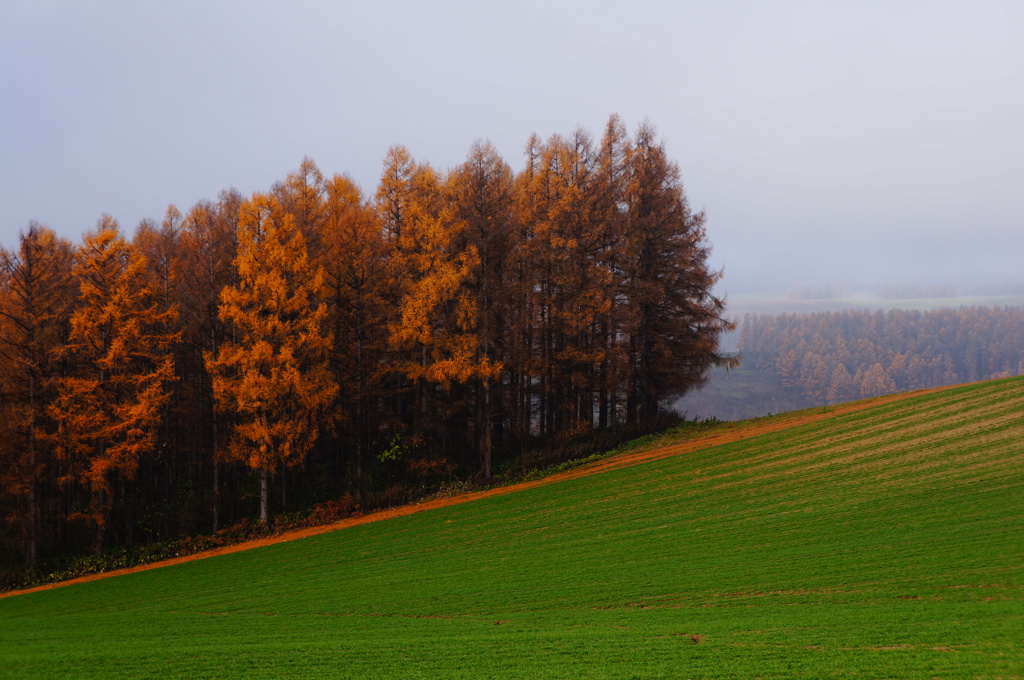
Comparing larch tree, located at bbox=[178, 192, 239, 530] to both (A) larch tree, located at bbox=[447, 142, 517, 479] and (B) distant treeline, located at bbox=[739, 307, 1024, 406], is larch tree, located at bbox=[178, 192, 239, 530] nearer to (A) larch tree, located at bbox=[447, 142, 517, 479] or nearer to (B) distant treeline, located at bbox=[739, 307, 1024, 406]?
(A) larch tree, located at bbox=[447, 142, 517, 479]

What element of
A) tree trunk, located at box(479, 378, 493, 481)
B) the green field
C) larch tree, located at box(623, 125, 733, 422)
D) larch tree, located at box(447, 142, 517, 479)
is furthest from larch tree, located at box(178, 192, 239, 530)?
larch tree, located at box(623, 125, 733, 422)

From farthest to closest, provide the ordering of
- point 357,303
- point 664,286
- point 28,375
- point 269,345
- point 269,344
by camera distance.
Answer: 1. point 664,286
2. point 357,303
3. point 28,375
4. point 269,344
5. point 269,345

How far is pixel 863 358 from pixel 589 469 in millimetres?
76944

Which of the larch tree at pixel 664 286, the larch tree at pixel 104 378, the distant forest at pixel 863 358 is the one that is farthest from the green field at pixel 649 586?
the distant forest at pixel 863 358

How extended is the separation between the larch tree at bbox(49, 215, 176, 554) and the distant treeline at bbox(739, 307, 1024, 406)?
75431 mm

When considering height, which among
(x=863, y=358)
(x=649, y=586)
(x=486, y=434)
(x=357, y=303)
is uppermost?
(x=357, y=303)

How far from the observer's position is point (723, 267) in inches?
1087

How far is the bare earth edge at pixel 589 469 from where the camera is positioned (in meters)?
18.9

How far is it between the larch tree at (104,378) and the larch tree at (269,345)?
2634 mm

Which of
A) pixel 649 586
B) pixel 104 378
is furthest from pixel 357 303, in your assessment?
pixel 649 586

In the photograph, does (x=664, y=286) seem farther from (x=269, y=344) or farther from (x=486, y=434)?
(x=269, y=344)

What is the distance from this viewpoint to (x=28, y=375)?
20.2 m

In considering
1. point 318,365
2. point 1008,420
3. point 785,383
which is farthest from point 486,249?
point 785,383

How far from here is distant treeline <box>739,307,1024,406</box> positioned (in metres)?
75.8
